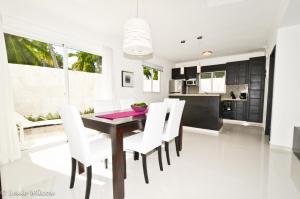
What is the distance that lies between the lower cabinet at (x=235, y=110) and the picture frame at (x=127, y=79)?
3.61 metres

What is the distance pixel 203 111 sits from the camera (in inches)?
156

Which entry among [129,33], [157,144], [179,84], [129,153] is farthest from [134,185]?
[179,84]

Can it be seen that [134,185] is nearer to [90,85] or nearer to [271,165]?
[271,165]

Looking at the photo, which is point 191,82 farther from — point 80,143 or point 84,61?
point 80,143

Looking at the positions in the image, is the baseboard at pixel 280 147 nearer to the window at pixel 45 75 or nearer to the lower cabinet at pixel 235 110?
the lower cabinet at pixel 235 110

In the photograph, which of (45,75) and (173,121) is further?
(45,75)

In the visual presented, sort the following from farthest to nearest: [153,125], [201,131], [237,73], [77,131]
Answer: [237,73] < [201,131] < [153,125] < [77,131]

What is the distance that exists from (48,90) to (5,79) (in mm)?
1226

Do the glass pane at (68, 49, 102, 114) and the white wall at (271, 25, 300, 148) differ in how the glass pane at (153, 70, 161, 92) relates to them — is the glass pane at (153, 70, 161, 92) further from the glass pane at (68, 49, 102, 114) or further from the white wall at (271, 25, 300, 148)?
the white wall at (271, 25, 300, 148)

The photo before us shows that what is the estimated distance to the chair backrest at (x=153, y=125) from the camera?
1629 millimetres

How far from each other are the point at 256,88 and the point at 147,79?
3761mm

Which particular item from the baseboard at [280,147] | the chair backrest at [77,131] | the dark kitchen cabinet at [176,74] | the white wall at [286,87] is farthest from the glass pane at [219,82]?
the chair backrest at [77,131]

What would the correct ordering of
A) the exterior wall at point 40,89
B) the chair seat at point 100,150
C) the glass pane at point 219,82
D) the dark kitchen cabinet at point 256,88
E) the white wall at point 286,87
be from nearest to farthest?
the chair seat at point 100,150, the white wall at point 286,87, the exterior wall at point 40,89, the dark kitchen cabinet at point 256,88, the glass pane at point 219,82

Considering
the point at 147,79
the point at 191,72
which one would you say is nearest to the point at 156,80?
the point at 147,79
